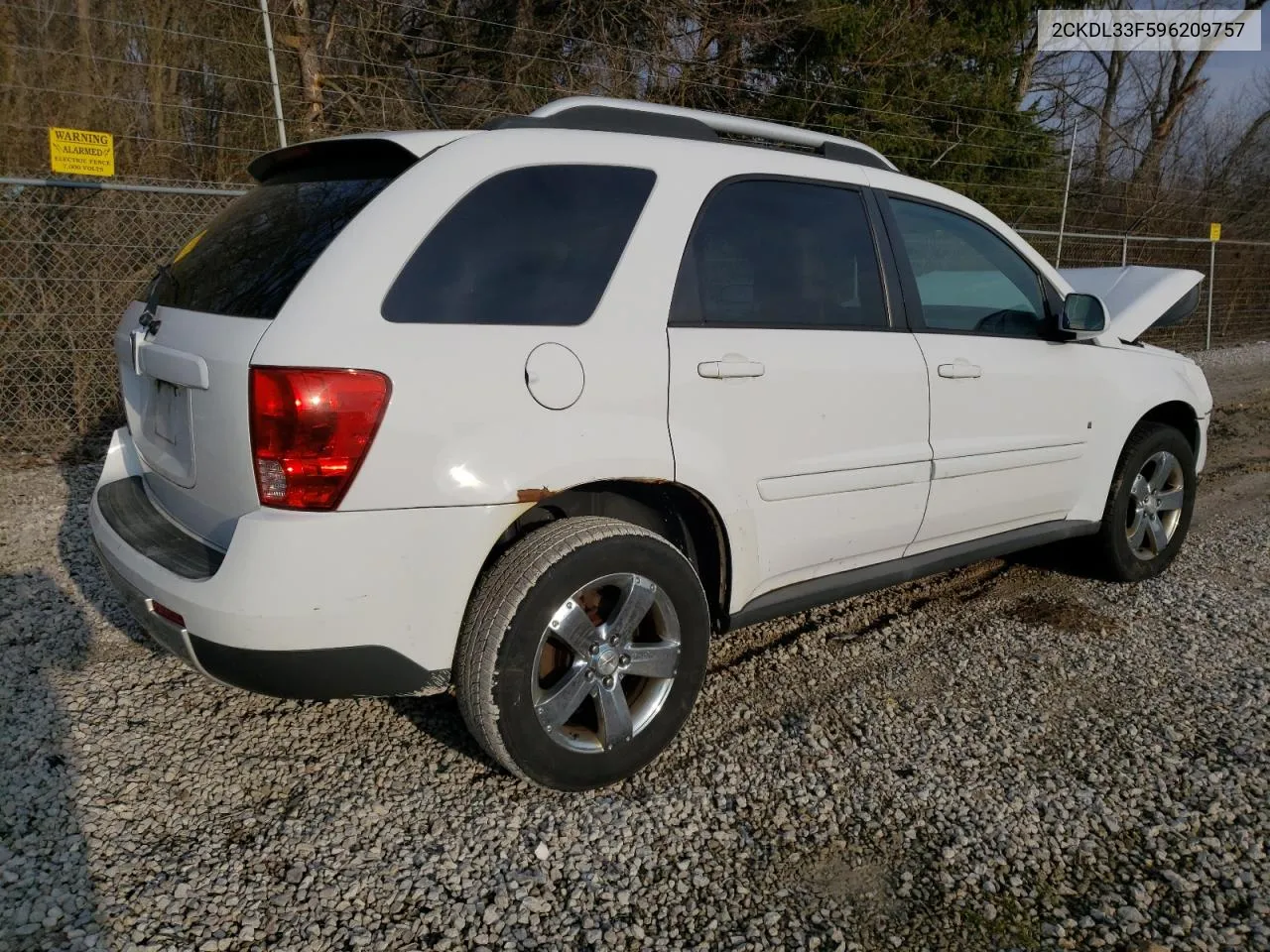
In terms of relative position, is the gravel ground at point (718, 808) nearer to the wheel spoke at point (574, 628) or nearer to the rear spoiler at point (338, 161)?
the wheel spoke at point (574, 628)

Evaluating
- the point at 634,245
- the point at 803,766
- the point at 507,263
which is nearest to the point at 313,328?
the point at 507,263

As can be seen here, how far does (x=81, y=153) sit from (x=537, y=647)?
522cm

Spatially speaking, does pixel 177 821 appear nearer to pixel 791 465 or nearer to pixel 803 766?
pixel 803 766

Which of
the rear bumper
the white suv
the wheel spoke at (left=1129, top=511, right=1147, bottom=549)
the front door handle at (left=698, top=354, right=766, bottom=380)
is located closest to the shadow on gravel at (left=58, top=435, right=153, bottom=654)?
the white suv

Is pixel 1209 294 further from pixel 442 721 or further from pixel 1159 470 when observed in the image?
pixel 442 721

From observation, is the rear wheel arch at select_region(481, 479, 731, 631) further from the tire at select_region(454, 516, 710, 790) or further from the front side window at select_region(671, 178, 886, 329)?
the front side window at select_region(671, 178, 886, 329)

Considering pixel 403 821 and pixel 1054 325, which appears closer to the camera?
pixel 403 821

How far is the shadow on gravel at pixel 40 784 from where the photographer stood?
2.17 metres

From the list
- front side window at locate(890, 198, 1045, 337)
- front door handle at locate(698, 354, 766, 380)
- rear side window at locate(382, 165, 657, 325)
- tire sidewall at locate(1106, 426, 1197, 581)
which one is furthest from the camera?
tire sidewall at locate(1106, 426, 1197, 581)

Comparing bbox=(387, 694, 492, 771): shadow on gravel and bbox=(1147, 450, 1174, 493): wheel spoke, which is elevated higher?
bbox=(1147, 450, 1174, 493): wheel spoke

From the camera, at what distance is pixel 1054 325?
154 inches

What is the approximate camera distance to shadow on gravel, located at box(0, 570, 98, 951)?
2.17 meters

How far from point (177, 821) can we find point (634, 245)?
2.04 m

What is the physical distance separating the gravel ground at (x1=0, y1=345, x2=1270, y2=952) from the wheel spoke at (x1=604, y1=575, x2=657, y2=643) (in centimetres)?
49
